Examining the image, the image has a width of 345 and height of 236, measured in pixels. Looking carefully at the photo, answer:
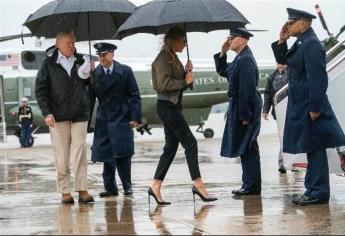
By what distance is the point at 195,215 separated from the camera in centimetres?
690

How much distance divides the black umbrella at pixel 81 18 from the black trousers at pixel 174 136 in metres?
1.37

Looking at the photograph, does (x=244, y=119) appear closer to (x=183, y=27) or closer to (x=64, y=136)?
(x=183, y=27)

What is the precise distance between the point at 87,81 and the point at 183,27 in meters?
1.20

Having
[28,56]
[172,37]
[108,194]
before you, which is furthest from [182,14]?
[28,56]

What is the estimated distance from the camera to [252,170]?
842 cm

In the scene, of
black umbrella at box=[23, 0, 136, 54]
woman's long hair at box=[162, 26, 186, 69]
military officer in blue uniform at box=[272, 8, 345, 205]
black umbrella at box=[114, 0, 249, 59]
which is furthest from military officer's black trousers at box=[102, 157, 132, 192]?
military officer in blue uniform at box=[272, 8, 345, 205]

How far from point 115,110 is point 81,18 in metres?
1.23

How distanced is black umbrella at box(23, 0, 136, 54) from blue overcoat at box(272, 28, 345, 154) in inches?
82.5

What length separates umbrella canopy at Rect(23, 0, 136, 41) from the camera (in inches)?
322

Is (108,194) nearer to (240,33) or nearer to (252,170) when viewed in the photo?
(252,170)

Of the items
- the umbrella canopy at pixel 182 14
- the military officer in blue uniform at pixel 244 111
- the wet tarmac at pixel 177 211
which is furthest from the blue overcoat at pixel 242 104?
the wet tarmac at pixel 177 211

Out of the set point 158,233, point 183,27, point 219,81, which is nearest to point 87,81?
point 183,27

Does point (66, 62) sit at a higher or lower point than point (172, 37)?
lower

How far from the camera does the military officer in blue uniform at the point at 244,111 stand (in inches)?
322
